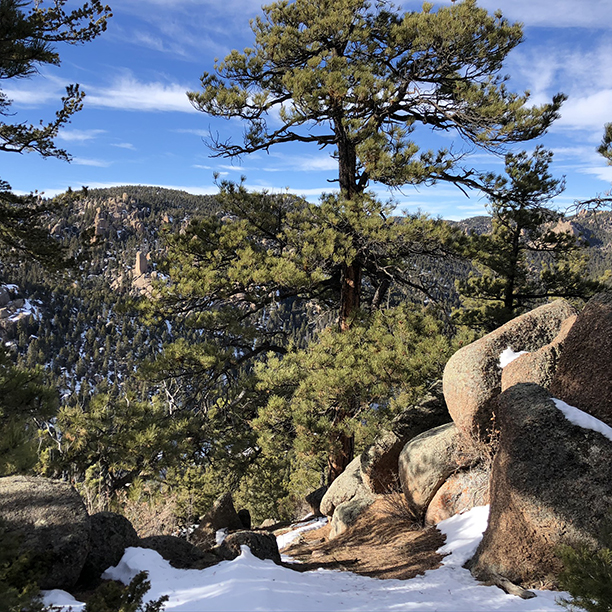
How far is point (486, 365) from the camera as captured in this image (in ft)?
19.8

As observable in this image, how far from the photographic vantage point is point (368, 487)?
789 centimetres

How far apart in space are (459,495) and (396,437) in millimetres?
1536

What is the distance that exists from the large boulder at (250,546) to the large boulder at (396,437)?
2.69m

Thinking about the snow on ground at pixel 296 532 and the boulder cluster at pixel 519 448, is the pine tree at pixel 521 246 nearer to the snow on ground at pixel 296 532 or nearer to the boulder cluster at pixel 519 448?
the boulder cluster at pixel 519 448

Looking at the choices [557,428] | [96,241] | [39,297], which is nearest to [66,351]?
[39,297]

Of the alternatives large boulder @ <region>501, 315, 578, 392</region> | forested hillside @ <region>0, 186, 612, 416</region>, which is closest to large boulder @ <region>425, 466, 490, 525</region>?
large boulder @ <region>501, 315, 578, 392</region>

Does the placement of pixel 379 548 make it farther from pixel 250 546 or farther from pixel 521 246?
pixel 521 246

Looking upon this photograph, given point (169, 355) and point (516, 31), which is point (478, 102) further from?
point (169, 355)

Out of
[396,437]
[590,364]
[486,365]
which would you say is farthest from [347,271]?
[590,364]

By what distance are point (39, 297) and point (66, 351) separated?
24.0m

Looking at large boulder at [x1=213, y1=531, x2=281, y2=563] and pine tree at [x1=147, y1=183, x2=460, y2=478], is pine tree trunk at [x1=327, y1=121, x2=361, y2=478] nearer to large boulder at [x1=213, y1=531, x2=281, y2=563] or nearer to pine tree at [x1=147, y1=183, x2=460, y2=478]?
pine tree at [x1=147, y1=183, x2=460, y2=478]

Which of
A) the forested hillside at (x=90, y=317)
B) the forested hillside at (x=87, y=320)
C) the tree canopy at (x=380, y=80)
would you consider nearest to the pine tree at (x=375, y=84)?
the tree canopy at (x=380, y=80)

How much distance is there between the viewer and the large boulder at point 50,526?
3.78m

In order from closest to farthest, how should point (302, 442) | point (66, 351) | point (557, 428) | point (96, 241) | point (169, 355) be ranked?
point (557, 428), point (302, 442), point (169, 355), point (96, 241), point (66, 351)
